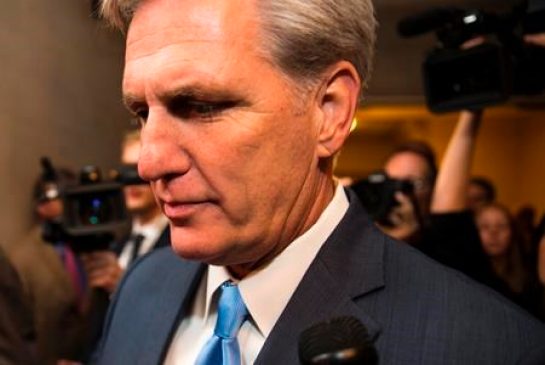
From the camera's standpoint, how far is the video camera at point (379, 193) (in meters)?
1.83

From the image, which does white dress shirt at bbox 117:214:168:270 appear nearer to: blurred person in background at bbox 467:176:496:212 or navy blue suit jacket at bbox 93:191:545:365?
navy blue suit jacket at bbox 93:191:545:365

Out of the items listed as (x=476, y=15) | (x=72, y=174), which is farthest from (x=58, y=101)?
(x=476, y=15)

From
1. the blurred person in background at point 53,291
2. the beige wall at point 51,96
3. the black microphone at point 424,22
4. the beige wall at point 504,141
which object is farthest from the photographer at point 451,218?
the beige wall at point 504,141

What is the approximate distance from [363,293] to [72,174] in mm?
2220

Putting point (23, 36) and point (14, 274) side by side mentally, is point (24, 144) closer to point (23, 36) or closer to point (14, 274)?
point (23, 36)

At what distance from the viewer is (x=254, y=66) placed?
834 millimetres

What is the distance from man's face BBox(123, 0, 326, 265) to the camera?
0.82m

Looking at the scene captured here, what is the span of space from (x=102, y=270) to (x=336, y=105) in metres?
1.20

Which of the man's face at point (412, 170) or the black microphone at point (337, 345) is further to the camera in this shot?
the man's face at point (412, 170)

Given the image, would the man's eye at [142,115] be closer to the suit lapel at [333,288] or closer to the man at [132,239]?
the suit lapel at [333,288]

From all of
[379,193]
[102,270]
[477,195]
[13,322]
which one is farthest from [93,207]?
[477,195]

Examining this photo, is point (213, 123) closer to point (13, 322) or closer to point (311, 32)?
point (311, 32)

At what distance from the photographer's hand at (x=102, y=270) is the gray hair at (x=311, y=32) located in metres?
1.11

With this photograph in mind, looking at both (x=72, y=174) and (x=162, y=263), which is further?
(x=72, y=174)
